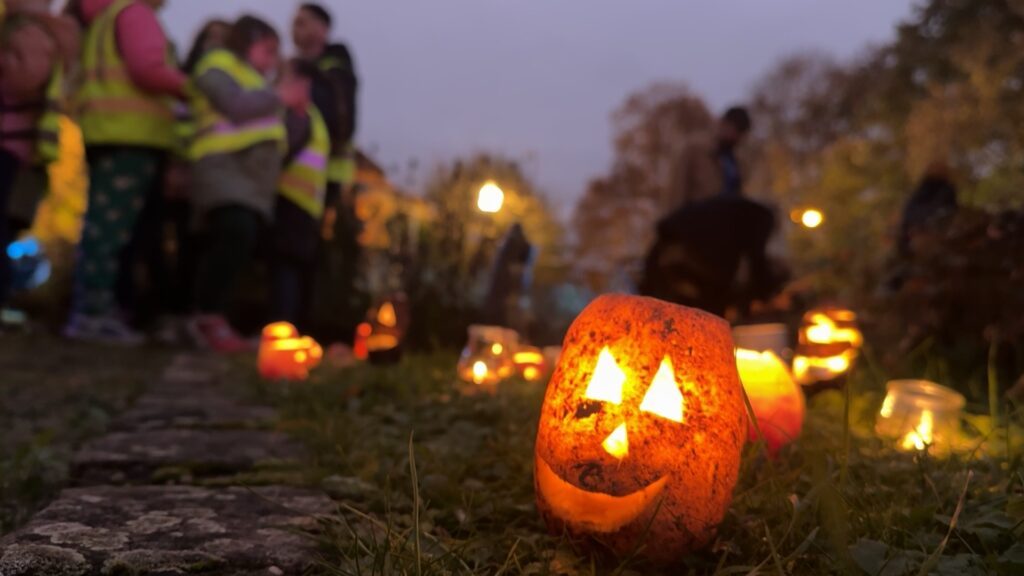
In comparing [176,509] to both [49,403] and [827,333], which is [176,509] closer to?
[49,403]

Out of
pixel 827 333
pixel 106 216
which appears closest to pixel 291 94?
pixel 106 216

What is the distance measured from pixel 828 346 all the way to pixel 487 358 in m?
1.45

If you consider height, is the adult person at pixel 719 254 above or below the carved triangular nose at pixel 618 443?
above

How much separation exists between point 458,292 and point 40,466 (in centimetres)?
378

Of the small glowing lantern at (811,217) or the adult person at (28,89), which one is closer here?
the small glowing lantern at (811,217)

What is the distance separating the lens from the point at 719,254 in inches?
171

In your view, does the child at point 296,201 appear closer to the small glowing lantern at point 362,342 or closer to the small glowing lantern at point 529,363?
the small glowing lantern at point 362,342

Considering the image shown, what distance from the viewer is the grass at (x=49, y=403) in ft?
5.89

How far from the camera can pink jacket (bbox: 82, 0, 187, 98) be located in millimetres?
4711

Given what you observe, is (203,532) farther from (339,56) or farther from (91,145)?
(339,56)

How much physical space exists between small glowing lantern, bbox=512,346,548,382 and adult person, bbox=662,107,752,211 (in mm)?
2728

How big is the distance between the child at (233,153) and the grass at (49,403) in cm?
61

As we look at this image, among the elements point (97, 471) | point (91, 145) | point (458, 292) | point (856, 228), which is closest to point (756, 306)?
Result: point (458, 292)

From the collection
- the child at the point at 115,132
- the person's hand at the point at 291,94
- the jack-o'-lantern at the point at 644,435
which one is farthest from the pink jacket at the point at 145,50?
the jack-o'-lantern at the point at 644,435
